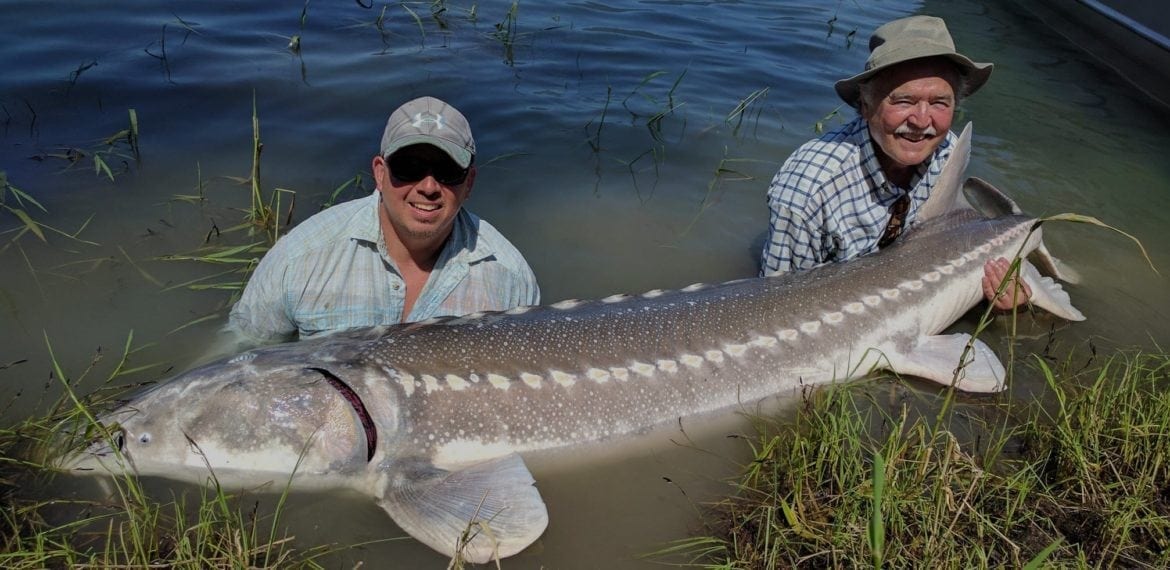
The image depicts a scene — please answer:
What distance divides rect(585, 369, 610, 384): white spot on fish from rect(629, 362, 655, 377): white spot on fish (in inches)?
4.3

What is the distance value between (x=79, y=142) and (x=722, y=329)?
4.22 meters

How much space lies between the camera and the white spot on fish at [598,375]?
122 inches

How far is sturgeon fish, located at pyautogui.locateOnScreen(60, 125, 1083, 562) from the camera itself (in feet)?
9.02

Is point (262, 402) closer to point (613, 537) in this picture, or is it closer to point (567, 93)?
point (613, 537)

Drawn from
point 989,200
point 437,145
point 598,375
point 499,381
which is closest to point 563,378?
point 598,375

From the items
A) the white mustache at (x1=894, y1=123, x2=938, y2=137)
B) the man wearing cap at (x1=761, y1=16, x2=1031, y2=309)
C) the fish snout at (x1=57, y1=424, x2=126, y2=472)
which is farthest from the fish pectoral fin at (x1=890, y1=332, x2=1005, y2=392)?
the fish snout at (x1=57, y1=424, x2=126, y2=472)

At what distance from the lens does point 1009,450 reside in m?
3.06

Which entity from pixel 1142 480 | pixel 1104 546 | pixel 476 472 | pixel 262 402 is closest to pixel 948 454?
pixel 1104 546

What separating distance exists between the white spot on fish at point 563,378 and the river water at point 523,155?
29cm

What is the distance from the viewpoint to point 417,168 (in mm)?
3014

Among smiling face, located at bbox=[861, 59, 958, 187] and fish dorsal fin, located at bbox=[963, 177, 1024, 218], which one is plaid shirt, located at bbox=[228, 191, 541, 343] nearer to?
smiling face, located at bbox=[861, 59, 958, 187]

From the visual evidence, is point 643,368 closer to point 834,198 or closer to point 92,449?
point 834,198

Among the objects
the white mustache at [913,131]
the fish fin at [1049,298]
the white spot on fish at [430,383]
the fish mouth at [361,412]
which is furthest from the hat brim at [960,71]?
the fish mouth at [361,412]

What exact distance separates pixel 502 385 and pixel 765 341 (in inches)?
44.3
